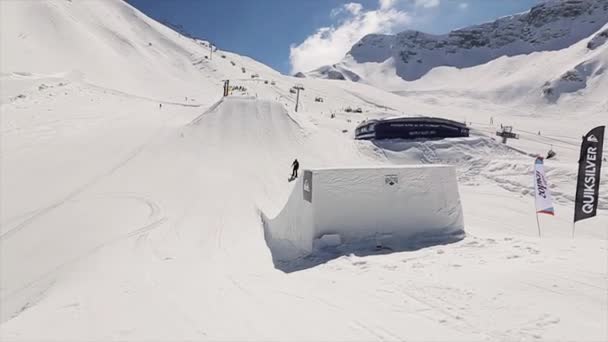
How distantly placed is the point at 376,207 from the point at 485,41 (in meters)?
121

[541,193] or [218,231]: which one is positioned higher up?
[541,193]

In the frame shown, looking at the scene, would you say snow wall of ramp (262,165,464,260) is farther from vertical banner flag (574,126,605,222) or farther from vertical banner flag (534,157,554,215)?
vertical banner flag (574,126,605,222)

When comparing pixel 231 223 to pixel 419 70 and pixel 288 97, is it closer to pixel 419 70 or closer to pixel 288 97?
pixel 288 97

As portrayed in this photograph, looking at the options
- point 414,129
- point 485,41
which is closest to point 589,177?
point 414,129

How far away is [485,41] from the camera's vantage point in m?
109

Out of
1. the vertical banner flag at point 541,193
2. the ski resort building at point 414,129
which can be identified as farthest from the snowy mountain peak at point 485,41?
the vertical banner flag at point 541,193

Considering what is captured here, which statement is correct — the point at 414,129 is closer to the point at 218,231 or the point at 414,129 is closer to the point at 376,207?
the point at 218,231

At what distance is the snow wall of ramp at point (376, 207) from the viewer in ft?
25.3

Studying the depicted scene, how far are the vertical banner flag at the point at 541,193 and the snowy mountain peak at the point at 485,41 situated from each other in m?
93.7

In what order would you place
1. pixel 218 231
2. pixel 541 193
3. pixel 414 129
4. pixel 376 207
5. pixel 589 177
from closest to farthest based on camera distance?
pixel 376 207 < pixel 589 177 < pixel 541 193 < pixel 218 231 < pixel 414 129

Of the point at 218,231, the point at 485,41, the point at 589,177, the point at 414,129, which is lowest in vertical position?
the point at 218,231

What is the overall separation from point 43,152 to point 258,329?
1615 centimetres

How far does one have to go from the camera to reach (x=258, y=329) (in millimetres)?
4484

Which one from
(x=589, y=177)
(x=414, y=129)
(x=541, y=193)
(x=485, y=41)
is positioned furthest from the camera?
(x=485, y=41)
